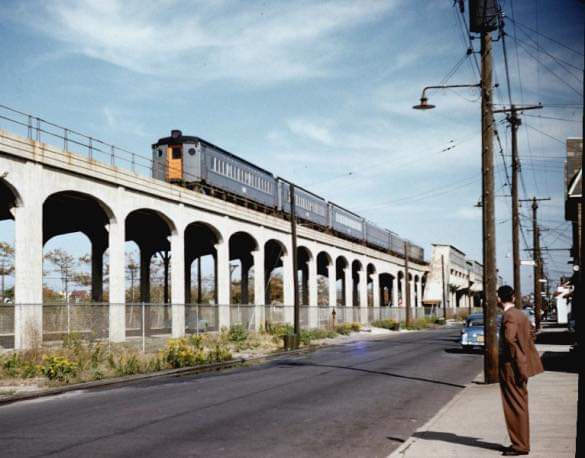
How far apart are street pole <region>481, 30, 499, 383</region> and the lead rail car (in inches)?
673

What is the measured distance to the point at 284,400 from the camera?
545 inches

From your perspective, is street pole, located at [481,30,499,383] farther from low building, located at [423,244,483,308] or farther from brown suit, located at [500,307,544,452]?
low building, located at [423,244,483,308]

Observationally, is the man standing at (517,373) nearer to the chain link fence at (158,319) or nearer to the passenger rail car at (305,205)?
the chain link fence at (158,319)

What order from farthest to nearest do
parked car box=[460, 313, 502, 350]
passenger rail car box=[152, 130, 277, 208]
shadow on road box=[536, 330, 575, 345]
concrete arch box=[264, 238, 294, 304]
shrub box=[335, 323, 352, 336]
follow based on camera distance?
concrete arch box=[264, 238, 294, 304] → shrub box=[335, 323, 352, 336] → passenger rail car box=[152, 130, 277, 208] → shadow on road box=[536, 330, 575, 345] → parked car box=[460, 313, 502, 350]

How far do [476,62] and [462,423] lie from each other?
13002mm

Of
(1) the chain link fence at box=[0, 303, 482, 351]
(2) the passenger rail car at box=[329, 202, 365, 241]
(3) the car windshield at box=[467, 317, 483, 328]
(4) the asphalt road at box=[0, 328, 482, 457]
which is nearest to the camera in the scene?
(4) the asphalt road at box=[0, 328, 482, 457]

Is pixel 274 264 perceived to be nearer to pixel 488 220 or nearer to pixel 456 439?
pixel 488 220

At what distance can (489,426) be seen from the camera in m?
10.0

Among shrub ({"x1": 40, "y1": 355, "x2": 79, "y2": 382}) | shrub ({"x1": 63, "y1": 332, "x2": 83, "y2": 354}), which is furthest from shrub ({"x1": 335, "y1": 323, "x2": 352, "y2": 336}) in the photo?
shrub ({"x1": 40, "y1": 355, "x2": 79, "y2": 382})

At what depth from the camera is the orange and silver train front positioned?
38.9 m

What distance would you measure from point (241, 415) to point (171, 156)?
2906cm

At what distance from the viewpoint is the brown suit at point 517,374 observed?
7.73 m

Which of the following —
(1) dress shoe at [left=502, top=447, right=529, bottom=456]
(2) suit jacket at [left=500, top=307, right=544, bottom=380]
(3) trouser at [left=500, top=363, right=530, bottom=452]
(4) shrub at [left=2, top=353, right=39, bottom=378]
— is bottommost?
(4) shrub at [left=2, top=353, right=39, bottom=378]

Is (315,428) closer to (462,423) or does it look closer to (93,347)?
(462,423)
